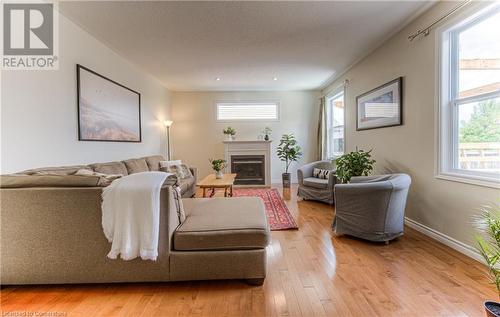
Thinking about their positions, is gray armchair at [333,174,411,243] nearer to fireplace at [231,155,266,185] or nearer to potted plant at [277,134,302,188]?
potted plant at [277,134,302,188]

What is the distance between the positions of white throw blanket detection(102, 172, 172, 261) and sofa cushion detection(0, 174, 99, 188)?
17 centimetres

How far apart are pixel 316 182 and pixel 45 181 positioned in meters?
3.76

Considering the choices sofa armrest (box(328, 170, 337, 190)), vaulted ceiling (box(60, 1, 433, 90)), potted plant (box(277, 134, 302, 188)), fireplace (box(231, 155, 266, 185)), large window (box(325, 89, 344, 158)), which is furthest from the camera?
fireplace (box(231, 155, 266, 185))

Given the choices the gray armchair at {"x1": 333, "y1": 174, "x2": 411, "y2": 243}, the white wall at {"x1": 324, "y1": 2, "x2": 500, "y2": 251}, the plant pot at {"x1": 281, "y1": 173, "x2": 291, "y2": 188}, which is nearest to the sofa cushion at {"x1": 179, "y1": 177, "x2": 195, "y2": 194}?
the gray armchair at {"x1": 333, "y1": 174, "x2": 411, "y2": 243}

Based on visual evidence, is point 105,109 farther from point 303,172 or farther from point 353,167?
point 353,167

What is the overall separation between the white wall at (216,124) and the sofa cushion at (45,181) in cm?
492

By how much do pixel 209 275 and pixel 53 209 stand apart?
121 cm

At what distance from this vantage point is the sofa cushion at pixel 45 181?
1751 millimetres

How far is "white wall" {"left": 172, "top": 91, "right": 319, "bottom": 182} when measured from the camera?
6.66m

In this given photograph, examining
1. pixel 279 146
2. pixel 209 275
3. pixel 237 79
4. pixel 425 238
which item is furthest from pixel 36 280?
pixel 279 146

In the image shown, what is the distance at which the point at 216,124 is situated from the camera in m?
6.68

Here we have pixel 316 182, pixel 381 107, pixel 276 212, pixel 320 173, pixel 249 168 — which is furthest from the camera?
pixel 249 168

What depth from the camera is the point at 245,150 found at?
21.1 feet

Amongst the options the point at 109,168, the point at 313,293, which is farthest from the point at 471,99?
the point at 109,168
